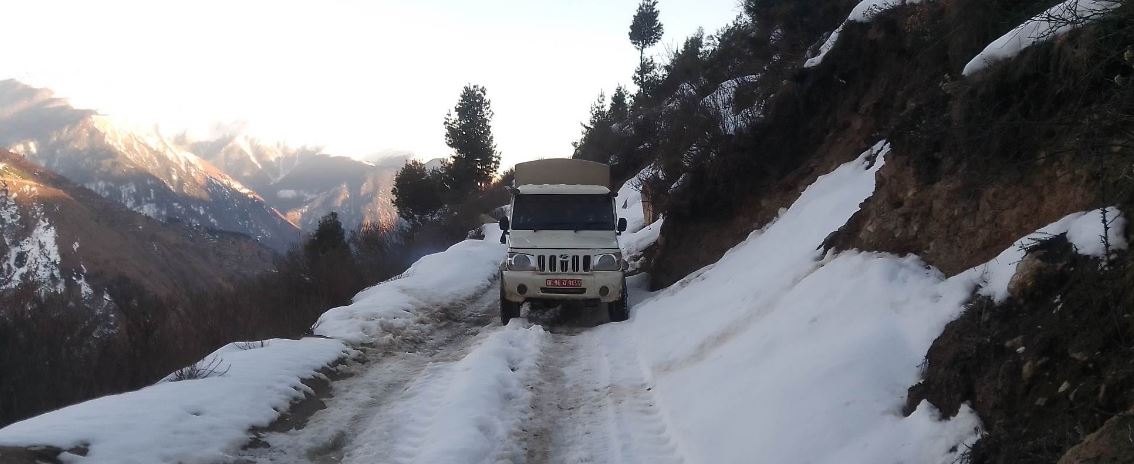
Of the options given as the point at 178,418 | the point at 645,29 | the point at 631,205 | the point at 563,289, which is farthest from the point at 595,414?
the point at 645,29

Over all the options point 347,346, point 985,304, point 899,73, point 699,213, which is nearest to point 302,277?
point 347,346

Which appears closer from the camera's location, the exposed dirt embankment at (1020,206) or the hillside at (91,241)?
the exposed dirt embankment at (1020,206)

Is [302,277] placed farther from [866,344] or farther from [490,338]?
[866,344]

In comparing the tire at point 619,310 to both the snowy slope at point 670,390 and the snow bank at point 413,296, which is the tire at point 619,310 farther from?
the snow bank at point 413,296

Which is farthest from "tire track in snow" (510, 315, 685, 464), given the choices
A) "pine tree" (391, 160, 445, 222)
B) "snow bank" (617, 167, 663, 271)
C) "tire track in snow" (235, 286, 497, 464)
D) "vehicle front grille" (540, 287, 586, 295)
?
"pine tree" (391, 160, 445, 222)

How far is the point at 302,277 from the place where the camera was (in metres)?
15.9

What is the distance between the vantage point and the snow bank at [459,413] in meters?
5.30

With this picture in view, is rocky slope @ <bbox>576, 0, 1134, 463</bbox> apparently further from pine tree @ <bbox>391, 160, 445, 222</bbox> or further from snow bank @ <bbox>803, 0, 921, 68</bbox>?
pine tree @ <bbox>391, 160, 445, 222</bbox>

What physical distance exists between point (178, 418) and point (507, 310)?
20.4 feet

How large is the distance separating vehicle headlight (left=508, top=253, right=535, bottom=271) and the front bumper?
73 mm

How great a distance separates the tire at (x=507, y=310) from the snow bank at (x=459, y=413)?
2.32m

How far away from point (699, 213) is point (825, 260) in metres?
6.32

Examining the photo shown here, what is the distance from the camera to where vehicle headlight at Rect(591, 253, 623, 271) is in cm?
1098

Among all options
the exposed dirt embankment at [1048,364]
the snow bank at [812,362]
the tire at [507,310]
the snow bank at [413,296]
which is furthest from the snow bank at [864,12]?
the snow bank at [413,296]
